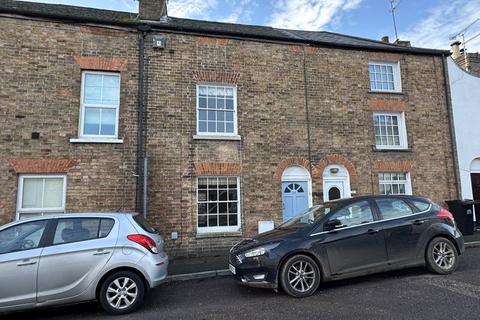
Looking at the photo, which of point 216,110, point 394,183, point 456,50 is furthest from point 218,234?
point 456,50

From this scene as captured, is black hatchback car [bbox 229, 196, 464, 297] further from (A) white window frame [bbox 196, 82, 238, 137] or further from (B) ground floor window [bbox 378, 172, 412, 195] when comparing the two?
(B) ground floor window [bbox 378, 172, 412, 195]

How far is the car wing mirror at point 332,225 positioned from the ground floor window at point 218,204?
417 centimetres

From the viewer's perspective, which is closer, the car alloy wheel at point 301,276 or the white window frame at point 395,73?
the car alloy wheel at point 301,276

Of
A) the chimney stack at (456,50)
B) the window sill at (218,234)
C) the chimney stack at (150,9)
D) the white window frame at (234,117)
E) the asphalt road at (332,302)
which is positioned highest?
the chimney stack at (456,50)

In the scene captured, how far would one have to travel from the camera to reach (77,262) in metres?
4.91

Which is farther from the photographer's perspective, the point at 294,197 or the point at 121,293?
the point at 294,197

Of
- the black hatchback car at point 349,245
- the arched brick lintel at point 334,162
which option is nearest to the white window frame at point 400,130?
the arched brick lintel at point 334,162

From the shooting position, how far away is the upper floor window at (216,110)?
9.99m

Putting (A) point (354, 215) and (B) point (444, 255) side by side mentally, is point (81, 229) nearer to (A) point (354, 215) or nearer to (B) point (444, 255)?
(A) point (354, 215)

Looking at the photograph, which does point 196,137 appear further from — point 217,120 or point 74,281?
point 74,281

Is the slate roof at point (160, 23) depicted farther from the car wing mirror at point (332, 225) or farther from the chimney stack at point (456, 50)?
the car wing mirror at point (332, 225)

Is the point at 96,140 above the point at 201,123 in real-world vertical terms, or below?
below

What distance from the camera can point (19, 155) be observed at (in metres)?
8.48

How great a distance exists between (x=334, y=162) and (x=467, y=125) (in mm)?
5569
